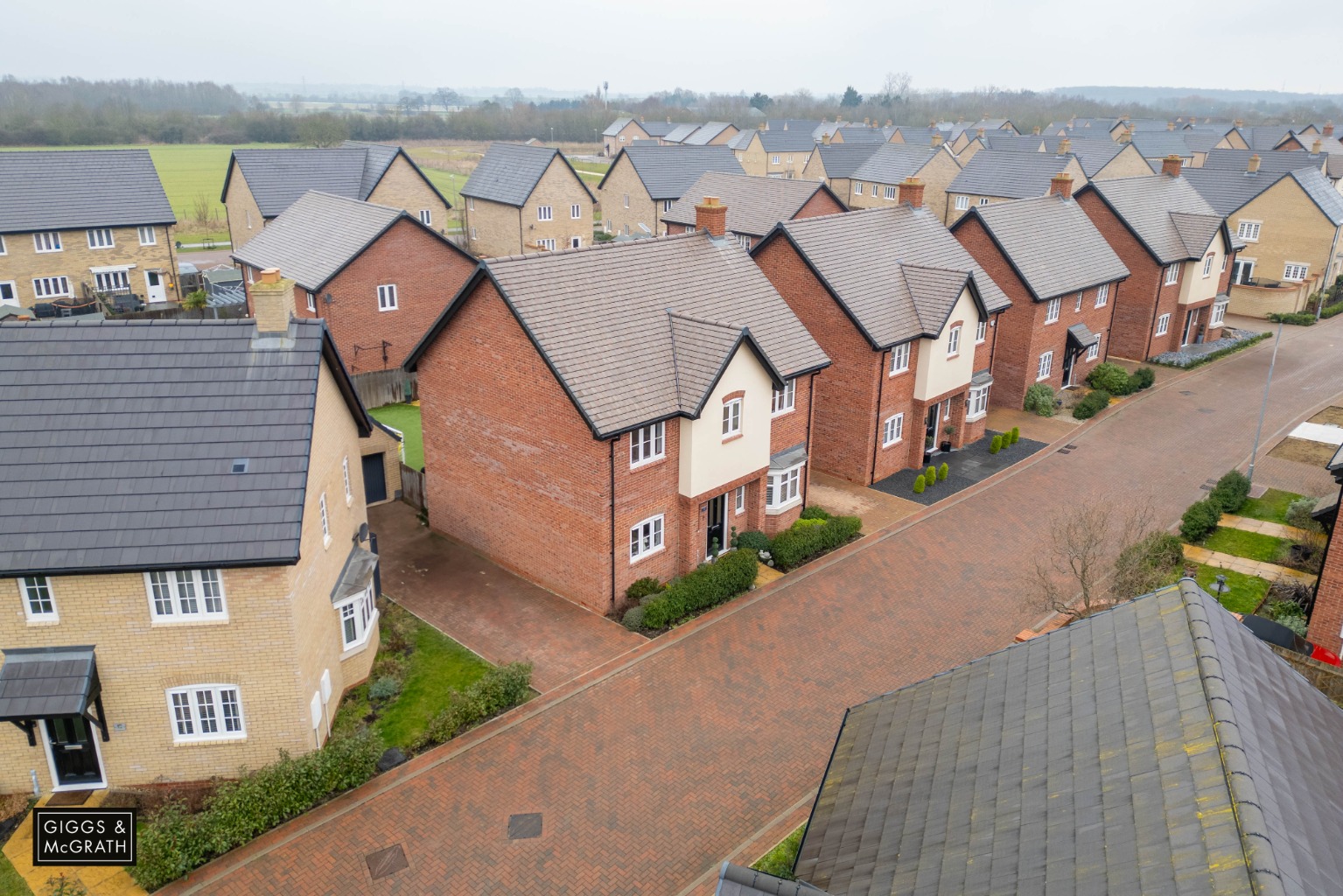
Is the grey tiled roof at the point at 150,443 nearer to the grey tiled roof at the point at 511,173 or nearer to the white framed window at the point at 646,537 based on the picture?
the white framed window at the point at 646,537

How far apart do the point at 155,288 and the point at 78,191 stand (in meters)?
6.29

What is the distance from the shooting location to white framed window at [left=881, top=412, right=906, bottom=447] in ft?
112

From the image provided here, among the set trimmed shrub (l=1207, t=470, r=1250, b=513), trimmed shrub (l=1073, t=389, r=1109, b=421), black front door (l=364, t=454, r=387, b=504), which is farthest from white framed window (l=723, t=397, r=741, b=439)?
trimmed shrub (l=1073, t=389, r=1109, b=421)

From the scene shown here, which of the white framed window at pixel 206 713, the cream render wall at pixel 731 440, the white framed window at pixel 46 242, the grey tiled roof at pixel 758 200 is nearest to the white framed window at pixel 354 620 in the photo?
the white framed window at pixel 206 713

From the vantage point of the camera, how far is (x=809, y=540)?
28.0 metres

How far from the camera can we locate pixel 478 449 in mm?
26891

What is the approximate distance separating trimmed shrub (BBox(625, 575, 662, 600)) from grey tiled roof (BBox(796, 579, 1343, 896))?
40.4 ft

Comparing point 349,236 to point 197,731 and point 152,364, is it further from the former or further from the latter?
point 197,731

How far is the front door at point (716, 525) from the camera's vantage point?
27594 millimetres

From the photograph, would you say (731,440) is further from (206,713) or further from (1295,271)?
(1295,271)

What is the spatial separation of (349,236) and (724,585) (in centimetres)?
2710

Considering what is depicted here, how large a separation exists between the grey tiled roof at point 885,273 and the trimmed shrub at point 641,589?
1253 cm

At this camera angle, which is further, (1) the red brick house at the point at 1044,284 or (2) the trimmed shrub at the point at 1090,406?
(2) the trimmed shrub at the point at 1090,406

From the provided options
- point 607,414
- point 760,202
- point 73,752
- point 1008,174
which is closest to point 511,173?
point 760,202
